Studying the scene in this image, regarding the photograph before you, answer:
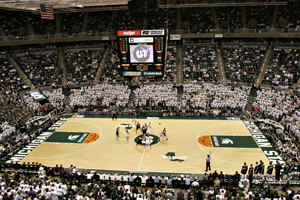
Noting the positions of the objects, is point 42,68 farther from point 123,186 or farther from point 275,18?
point 275,18

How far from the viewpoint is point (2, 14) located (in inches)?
1731

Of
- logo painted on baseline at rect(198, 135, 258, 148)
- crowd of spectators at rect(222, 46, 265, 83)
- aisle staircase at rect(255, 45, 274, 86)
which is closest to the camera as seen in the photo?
logo painted on baseline at rect(198, 135, 258, 148)

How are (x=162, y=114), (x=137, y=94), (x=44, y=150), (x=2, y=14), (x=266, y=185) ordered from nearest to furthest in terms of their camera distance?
(x=266, y=185) < (x=44, y=150) < (x=162, y=114) < (x=137, y=94) < (x=2, y=14)

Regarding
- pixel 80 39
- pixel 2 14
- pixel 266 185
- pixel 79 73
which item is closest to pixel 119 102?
pixel 79 73

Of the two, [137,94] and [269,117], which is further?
[137,94]

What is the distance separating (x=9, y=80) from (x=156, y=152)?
24.6 metres

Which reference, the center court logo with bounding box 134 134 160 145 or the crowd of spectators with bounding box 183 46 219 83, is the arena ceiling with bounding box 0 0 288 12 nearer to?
the crowd of spectators with bounding box 183 46 219 83

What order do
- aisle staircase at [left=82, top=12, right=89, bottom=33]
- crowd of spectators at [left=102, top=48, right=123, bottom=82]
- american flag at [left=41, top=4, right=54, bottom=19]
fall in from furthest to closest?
Answer: aisle staircase at [left=82, top=12, right=89, bottom=33], crowd of spectators at [left=102, top=48, right=123, bottom=82], american flag at [left=41, top=4, right=54, bottom=19]

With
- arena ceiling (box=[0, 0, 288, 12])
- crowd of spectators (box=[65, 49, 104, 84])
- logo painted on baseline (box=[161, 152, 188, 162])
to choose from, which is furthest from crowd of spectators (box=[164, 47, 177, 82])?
logo painted on baseline (box=[161, 152, 188, 162])

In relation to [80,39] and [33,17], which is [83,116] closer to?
[80,39]

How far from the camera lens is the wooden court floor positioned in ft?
72.7

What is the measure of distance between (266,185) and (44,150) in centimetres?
1862

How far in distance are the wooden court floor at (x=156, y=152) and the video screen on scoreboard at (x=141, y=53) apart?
7.36 meters

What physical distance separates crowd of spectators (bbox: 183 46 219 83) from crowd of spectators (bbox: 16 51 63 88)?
1846 cm
